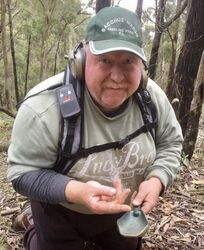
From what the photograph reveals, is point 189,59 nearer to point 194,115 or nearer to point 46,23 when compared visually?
point 194,115

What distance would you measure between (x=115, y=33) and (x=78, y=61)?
0.23 m

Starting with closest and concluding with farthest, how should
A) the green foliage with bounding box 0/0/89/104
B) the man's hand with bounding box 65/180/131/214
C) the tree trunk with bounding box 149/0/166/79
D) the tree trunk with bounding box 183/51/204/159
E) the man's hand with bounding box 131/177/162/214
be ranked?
the man's hand with bounding box 65/180/131/214, the man's hand with bounding box 131/177/162/214, the tree trunk with bounding box 183/51/204/159, the tree trunk with bounding box 149/0/166/79, the green foliage with bounding box 0/0/89/104

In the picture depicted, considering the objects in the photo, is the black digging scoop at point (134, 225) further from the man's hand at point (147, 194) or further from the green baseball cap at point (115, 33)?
the green baseball cap at point (115, 33)

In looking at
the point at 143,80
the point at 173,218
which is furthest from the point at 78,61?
the point at 173,218

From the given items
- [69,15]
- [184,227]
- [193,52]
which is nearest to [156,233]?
[184,227]

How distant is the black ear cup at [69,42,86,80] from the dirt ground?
1.50m

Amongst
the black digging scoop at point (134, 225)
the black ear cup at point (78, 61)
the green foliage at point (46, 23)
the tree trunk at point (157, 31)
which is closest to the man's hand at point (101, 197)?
the black digging scoop at point (134, 225)

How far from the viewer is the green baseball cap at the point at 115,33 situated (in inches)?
73.2

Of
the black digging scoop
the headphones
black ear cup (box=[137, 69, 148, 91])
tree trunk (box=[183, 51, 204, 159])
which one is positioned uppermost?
the headphones

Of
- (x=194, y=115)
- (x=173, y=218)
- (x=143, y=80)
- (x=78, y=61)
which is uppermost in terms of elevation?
(x=78, y=61)

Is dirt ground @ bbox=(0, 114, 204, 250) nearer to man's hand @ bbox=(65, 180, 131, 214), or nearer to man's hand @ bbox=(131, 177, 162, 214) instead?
man's hand @ bbox=(131, 177, 162, 214)

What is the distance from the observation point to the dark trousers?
241 centimetres

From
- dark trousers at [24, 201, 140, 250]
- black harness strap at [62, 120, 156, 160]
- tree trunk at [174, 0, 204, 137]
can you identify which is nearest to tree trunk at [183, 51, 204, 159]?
tree trunk at [174, 0, 204, 137]

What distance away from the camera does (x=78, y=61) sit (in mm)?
2002
